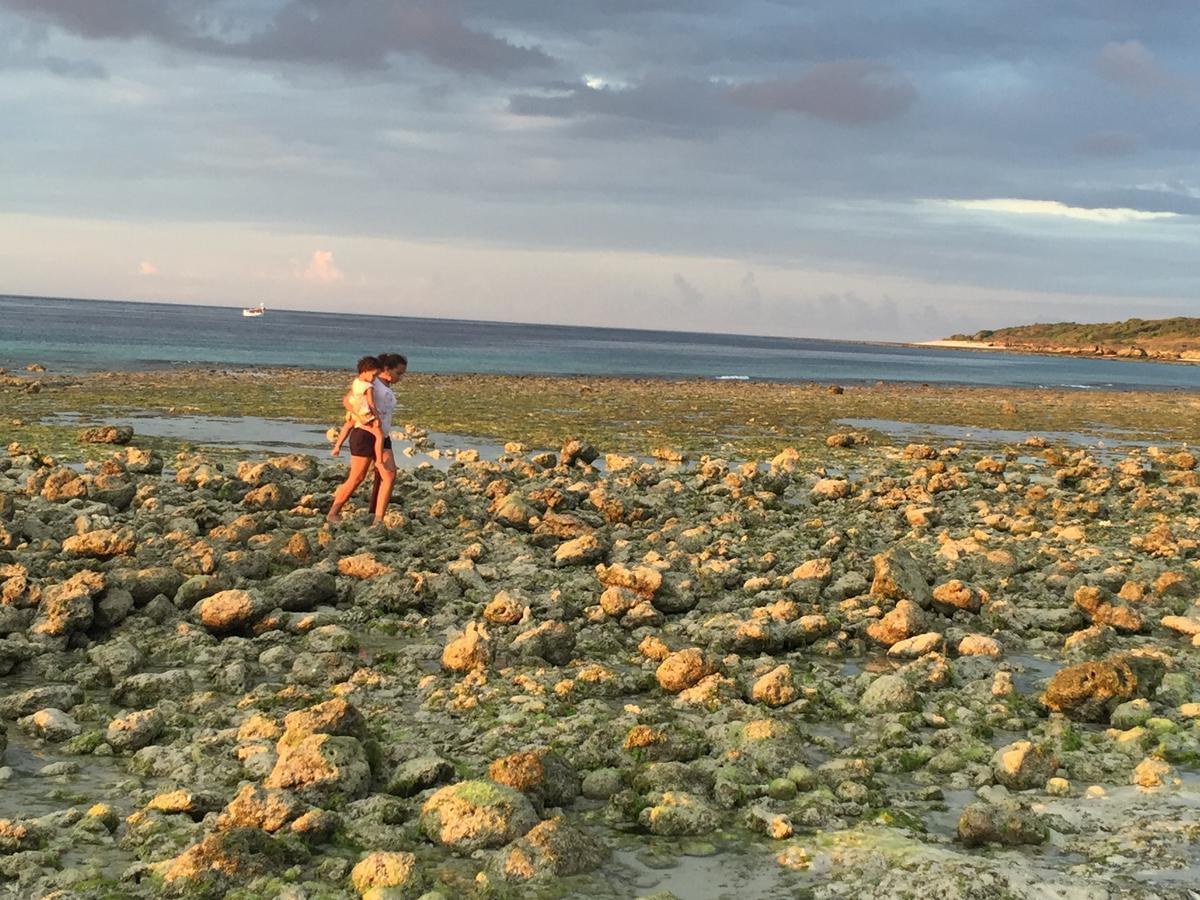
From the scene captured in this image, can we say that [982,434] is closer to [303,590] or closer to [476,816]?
[303,590]

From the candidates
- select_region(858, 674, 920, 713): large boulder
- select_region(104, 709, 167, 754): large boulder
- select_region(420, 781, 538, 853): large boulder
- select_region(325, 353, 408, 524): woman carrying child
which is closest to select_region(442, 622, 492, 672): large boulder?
select_region(104, 709, 167, 754): large boulder

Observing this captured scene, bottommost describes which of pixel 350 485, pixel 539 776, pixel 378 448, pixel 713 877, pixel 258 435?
pixel 713 877

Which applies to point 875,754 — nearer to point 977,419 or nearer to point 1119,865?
point 1119,865

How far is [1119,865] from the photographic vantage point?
5.72 metres

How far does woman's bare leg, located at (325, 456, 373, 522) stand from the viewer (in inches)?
567

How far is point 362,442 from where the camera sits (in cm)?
1455

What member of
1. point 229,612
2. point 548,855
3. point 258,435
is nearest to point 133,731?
point 229,612

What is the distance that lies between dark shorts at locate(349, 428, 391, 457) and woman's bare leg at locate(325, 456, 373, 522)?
74 mm

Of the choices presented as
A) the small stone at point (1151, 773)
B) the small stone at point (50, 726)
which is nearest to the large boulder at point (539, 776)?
the small stone at point (50, 726)

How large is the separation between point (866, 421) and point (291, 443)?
22188mm

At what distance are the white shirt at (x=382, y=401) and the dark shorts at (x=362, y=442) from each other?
0.21m

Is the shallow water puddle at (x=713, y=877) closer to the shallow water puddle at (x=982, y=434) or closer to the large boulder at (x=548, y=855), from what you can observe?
the large boulder at (x=548, y=855)

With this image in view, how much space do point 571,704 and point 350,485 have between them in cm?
717

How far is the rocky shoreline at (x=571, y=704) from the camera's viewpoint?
5.72m
